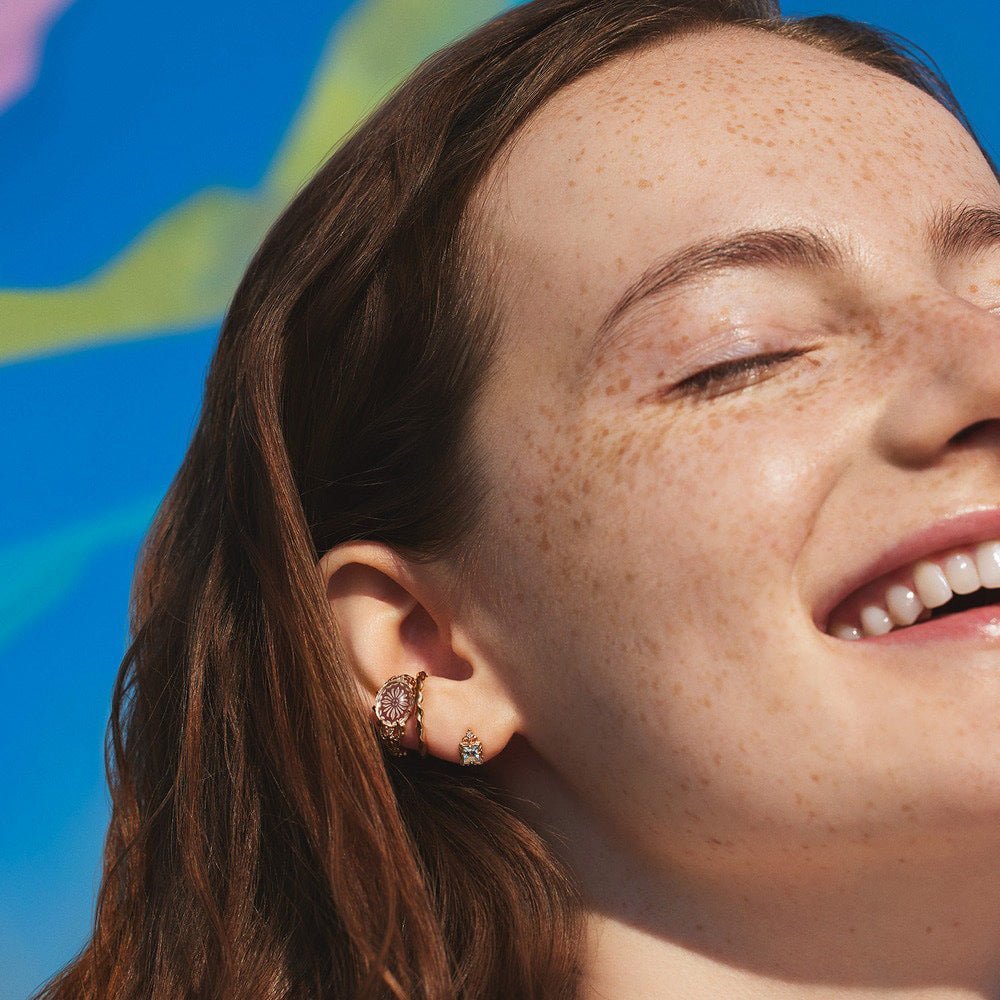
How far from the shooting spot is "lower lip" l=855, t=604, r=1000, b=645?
1.39 metres

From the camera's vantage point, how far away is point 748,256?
5.07 ft

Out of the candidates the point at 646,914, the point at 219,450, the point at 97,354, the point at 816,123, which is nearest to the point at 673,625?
the point at 646,914

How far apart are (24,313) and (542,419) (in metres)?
2.54

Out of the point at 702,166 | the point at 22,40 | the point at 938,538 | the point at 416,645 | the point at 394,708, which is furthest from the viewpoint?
the point at 22,40

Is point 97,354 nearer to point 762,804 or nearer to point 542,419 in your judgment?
point 542,419

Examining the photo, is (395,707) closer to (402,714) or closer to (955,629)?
(402,714)

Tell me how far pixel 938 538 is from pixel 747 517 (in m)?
0.22

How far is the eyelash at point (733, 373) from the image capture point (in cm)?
154

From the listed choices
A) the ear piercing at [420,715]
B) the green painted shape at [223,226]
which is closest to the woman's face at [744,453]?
the ear piercing at [420,715]

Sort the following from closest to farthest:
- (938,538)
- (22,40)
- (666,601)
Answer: (938,538) < (666,601) < (22,40)

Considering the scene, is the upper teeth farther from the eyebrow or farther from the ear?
the ear

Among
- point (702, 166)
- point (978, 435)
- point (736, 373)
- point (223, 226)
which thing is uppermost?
point (223, 226)

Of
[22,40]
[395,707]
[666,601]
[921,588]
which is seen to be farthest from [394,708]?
[22,40]

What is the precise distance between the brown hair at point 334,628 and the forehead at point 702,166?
9cm
